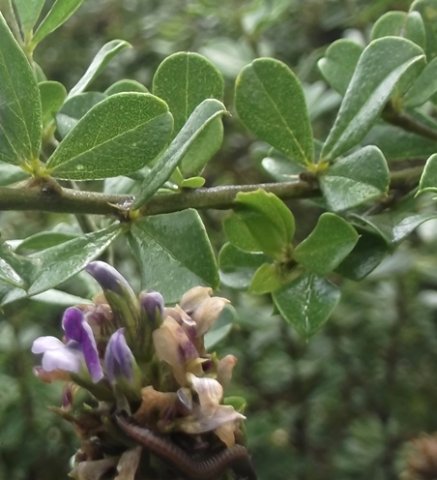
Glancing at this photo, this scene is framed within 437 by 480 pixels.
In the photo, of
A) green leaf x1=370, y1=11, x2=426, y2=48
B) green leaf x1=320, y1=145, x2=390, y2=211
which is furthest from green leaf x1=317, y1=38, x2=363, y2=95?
green leaf x1=320, y1=145, x2=390, y2=211

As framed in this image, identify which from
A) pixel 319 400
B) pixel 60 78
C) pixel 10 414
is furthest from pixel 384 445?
pixel 60 78

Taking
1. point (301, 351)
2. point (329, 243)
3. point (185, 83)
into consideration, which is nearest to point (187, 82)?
Result: point (185, 83)

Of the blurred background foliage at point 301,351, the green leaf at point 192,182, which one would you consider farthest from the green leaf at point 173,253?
the blurred background foliage at point 301,351

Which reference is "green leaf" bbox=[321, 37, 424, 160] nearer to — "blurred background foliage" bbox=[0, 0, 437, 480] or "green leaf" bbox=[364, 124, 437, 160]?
"green leaf" bbox=[364, 124, 437, 160]

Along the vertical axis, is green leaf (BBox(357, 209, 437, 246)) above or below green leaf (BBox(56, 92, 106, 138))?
below

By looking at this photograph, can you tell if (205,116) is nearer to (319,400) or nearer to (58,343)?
(58,343)

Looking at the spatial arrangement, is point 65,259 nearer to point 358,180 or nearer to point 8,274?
point 8,274
